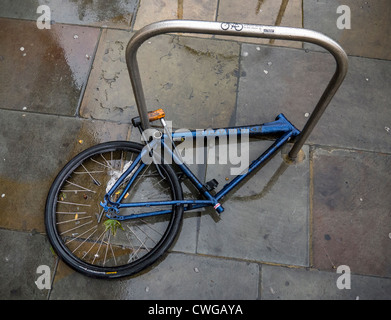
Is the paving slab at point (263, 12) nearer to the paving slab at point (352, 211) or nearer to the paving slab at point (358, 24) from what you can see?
the paving slab at point (358, 24)

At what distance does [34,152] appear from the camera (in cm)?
335

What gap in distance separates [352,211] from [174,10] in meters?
3.09

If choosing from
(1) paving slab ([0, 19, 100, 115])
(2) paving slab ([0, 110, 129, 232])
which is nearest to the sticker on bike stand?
(2) paving slab ([0, 110, 129, 232])

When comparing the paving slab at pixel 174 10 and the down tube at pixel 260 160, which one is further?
the paving slab at pixel 174 10

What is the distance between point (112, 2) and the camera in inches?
163

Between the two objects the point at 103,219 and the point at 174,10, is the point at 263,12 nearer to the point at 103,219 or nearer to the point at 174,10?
the point at 174,10

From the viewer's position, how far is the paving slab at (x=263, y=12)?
4.04 m

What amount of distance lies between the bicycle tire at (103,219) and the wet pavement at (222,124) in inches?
7.3

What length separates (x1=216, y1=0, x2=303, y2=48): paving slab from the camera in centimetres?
404

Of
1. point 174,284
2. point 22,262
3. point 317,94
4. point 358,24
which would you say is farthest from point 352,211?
point 22,262

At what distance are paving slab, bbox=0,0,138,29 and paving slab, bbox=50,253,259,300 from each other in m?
2.87

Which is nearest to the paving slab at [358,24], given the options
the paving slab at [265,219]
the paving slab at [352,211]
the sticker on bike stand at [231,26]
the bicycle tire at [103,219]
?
the paving slab at [352,211]

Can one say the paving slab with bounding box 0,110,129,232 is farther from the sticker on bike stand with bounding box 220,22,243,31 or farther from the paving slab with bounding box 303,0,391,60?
the paving slab with bounding box 303,0,391,60

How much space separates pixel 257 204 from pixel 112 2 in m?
3.08
